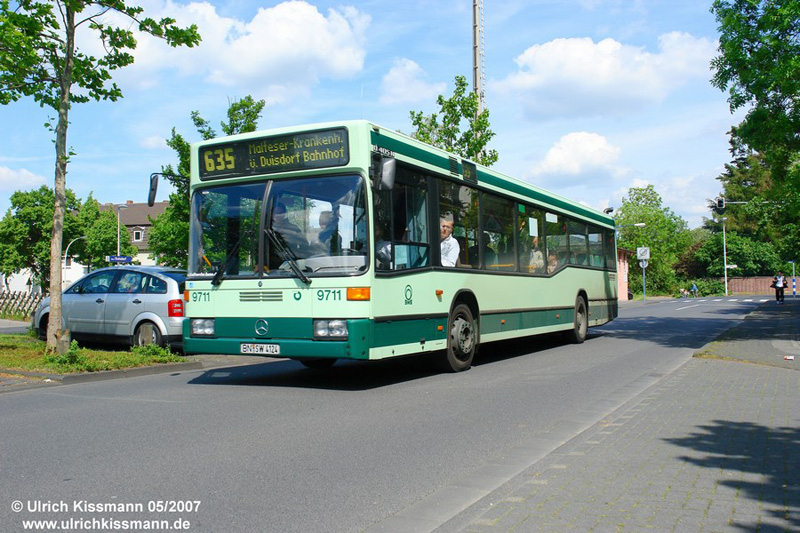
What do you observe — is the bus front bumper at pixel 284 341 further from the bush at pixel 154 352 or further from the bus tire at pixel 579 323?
the bus tire at pixel 579 323

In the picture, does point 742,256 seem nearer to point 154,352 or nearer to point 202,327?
point 154,352

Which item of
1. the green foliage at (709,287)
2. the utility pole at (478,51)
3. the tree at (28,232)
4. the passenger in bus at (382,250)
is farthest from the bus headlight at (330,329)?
the green foliage at (709,287)

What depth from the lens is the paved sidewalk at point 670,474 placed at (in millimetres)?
4043

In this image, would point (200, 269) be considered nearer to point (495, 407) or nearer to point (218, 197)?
point (218, 197)

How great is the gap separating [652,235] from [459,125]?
203 ft

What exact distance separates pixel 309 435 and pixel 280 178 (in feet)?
12.9

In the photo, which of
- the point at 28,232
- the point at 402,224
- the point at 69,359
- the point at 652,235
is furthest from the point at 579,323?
the point at 652,235

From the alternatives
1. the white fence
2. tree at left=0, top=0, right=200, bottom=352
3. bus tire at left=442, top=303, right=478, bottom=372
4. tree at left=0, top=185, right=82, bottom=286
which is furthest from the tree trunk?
tree at left=0, top=185, right=82, bottom=286

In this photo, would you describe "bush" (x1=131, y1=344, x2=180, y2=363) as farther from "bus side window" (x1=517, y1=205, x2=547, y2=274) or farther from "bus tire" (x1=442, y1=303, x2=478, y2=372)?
"bus side window" (x1=517, y1=205, x2=547, y2=274)

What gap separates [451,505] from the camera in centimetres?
452

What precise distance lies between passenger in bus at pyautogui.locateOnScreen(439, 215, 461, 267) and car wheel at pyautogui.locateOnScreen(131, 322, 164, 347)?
573 cm

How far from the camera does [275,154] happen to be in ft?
30.9

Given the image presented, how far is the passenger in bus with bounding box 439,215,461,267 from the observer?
10.6 m

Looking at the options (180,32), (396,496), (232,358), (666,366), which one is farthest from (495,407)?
(180,32)
